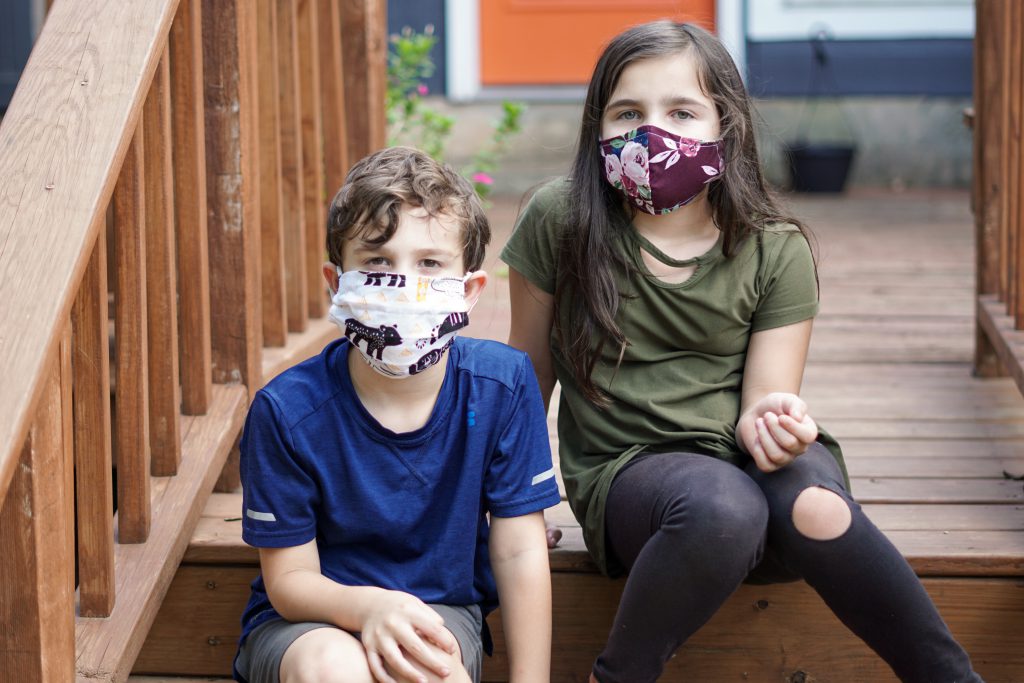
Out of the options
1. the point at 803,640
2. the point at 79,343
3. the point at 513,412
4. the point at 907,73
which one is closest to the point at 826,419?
the point at 803,640

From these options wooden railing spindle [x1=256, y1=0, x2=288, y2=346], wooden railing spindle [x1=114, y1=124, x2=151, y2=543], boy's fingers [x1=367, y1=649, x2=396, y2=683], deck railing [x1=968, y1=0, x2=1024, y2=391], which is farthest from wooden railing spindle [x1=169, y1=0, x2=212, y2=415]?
deck railing [x1=968, y1=0, x2=1024, y2=391]

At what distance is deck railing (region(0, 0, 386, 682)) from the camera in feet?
4.88

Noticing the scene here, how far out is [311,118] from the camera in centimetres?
268

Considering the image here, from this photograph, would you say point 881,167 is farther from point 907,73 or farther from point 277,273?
point 277,273

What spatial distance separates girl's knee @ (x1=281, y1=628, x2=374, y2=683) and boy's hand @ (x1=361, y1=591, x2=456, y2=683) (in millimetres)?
20

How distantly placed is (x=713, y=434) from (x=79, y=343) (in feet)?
3.17

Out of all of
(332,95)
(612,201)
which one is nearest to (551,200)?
(612,201)

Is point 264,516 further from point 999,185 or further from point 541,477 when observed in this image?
point 999,185

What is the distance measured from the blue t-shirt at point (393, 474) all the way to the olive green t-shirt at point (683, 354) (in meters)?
0.21

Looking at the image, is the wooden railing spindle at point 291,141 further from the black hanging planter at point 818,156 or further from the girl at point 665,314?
the black hanging planter at point 818,156

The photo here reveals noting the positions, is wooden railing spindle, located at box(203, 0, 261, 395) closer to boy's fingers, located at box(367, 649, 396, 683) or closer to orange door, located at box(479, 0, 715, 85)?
boy's fingers, located at box(367, 649, 396, 683)

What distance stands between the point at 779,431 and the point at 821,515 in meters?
0.13

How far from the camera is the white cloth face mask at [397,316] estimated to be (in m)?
1.64

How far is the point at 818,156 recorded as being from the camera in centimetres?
635
